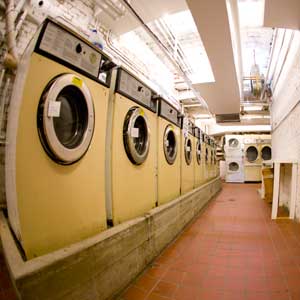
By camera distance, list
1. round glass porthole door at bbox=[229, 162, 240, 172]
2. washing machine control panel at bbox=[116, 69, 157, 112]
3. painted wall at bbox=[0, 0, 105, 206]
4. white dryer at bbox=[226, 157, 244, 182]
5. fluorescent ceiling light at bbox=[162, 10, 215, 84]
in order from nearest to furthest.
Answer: washing machine control panel at bbox=[116, 69, 157, 112] → painted wall at bbox=[0, 0, 105, 206] → fluorescent ceiling light at bbox=[162, 10, 215, 84] → white dryer at bbox=[226, 157, 244, 182] → round glass porthole door at bbox=[229, 162, 240, 172]

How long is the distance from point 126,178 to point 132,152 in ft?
0.75

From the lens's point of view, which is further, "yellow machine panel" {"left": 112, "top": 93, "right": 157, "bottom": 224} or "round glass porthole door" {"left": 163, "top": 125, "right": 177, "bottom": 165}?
"round glass porthole door" {"left": 163, "top": 125, "right": 177, "bottom": 165}

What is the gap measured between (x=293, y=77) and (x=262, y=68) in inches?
126

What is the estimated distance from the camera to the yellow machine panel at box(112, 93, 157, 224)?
1662 millimetres

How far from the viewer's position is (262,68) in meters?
6.50

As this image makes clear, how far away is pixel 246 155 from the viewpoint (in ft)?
32.2

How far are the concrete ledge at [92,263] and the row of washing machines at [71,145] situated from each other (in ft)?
0.33

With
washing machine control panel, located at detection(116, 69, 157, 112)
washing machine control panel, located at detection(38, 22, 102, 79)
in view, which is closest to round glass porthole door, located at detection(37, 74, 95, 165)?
washing machine control panel, located at detection(38, 22, 102, 79)

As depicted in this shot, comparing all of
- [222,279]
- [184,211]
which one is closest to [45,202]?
[222,279]

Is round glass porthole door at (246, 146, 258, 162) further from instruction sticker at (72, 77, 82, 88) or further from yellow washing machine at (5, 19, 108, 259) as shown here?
instruction sticker at (72, 77, 82, 88)

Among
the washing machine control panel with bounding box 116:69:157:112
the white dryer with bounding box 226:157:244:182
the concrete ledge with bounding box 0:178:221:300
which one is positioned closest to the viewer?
the concrete ledge with bounding box 0:178:221:300

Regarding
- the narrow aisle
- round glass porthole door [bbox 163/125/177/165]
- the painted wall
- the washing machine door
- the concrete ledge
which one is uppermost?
the painted wall

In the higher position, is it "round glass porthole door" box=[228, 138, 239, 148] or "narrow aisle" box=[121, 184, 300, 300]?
"round glass porthole door" box=[228, 138, 239, 148]

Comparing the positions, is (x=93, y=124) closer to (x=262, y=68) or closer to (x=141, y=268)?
(x=141, y=268)
